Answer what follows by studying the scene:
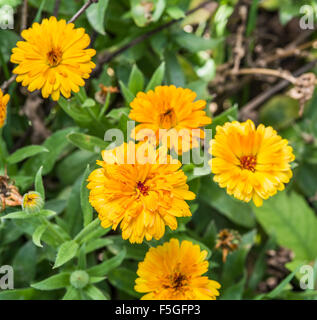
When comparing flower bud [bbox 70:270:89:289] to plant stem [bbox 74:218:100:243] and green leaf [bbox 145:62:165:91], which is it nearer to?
plant stem [bbox 74:218:100:243]

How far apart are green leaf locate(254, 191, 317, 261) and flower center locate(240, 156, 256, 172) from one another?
0.54 meters

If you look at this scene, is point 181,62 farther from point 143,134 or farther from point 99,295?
point 99,295

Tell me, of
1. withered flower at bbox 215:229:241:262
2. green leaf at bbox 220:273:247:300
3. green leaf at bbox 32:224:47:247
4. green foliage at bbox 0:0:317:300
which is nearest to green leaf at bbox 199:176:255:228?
green foliage at bbox 0:0:317:300

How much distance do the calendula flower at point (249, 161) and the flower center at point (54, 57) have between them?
46 centimetres

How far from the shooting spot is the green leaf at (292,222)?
1689 millimetres

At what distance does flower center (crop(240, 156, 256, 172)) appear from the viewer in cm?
118

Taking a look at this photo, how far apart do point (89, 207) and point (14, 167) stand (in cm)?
41

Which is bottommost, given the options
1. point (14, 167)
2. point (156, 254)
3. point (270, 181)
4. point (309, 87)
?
point (156, 254)

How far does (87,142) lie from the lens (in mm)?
1365

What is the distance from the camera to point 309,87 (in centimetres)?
157

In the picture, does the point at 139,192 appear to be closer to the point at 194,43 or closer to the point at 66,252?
the point at 66,252

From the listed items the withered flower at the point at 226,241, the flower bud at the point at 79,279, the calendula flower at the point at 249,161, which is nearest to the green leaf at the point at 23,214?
the flower bud at the point at 79,279

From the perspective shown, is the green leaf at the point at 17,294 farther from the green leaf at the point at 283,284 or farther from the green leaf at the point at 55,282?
the green leaf at the point at 283,284
